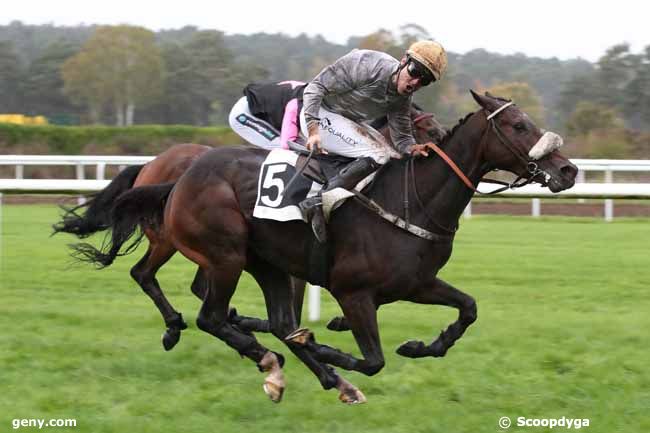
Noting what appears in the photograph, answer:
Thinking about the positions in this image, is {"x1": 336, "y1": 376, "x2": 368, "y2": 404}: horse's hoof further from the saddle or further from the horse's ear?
the horse's ear

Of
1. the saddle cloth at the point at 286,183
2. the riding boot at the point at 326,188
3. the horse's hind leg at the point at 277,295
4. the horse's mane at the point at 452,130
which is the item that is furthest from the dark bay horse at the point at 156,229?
the horse's mane at the point at 452,130

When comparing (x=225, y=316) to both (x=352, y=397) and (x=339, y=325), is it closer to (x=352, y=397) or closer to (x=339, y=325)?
(x=339, y=325)

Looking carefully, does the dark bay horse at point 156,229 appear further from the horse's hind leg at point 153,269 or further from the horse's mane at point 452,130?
the horse's mane at point 452,130

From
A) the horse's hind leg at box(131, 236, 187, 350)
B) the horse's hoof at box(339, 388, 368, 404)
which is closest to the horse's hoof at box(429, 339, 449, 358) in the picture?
the horse's hoof at box(339, 388, 368, 404)

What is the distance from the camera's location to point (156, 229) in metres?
6.25

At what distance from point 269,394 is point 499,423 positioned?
3.60 ft

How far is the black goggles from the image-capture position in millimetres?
4746

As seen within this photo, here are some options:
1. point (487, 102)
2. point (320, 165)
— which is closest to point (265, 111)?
point (320, 165)

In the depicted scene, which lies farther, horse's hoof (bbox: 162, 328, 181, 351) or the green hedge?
the green hedge

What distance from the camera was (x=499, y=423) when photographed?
4465 mm

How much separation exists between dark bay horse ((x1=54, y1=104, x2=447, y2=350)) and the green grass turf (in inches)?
8.0

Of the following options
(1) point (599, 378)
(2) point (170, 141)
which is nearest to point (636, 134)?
(2) point (170, 141)

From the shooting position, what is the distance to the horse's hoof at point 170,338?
19.2 feet

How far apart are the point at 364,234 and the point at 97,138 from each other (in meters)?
20.8
